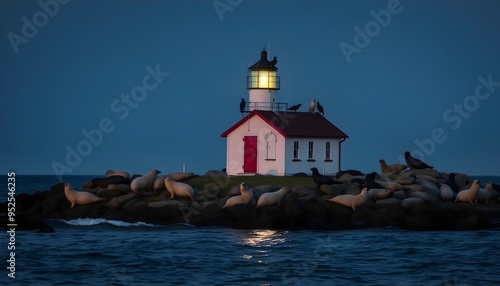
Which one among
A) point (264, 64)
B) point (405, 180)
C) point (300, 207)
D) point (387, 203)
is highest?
point (264, 64)

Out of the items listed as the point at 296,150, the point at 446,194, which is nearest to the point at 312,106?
the point at 296,150

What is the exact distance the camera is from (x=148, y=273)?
30641mm

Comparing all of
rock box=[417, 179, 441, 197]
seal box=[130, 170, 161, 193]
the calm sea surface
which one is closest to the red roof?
seal box=[130, 170, 161, 193]

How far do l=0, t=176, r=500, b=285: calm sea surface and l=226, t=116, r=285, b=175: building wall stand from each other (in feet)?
30.2

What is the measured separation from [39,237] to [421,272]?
1417 cm

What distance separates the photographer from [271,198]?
4084 cm

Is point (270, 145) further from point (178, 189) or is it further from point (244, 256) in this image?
point (244, 256)

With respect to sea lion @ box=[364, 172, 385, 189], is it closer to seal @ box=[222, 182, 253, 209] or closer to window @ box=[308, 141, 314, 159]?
seal @ box=[222, 182, 253, 209]

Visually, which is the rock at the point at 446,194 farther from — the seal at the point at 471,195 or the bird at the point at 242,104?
the bird at the point at 242,104

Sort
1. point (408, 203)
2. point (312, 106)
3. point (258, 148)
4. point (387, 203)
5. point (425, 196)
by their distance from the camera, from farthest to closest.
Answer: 1. point (312, 106)
2. point (258, 148)
3. point (425, 196)
4. point (387, 203)
5. point (408, 203)

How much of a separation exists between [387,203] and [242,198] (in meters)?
5.39

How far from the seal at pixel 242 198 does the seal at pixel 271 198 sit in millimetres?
439

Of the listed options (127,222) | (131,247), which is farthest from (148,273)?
(127,222)

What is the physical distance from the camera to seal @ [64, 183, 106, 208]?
44.2 m
